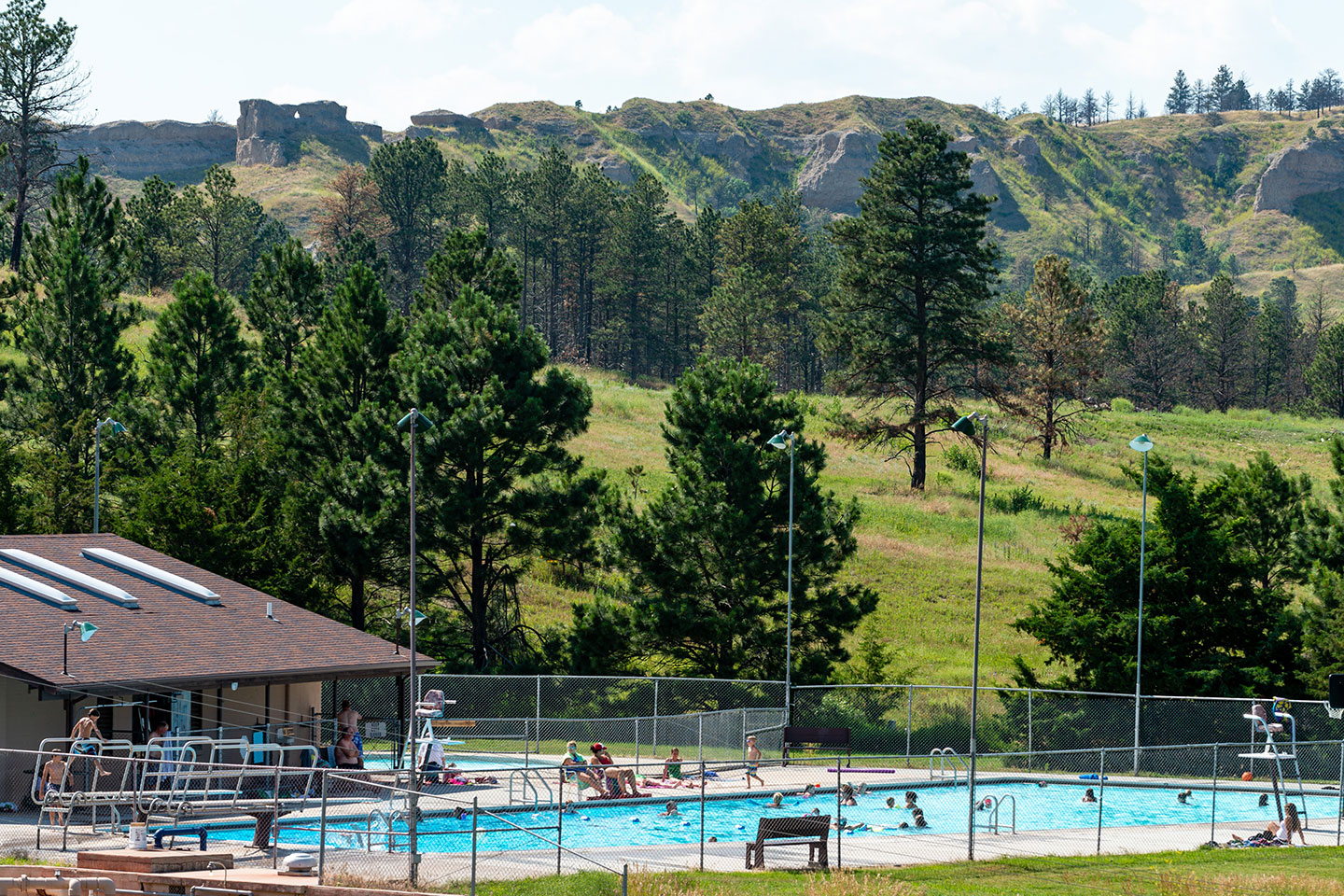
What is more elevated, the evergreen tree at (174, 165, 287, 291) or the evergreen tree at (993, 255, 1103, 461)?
the evergreen tree at (174, 165, 287, 291)

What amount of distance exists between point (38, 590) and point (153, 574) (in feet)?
13.2

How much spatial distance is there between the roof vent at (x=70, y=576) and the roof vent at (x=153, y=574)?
55.4 inches

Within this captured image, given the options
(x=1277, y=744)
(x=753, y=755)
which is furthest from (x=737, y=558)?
(x=1277, y=744)

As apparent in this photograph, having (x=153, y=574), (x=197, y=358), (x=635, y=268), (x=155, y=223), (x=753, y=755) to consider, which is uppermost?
(x=155, y=223)

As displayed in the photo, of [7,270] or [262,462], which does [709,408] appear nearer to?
[262,462]

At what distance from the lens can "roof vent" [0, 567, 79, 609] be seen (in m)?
29.5

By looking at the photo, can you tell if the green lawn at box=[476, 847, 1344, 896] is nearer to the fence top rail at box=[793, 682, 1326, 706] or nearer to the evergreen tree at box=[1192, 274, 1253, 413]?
the fence top rail at box=[793, 682, 1326, 706]

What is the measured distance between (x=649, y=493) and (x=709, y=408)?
68.0 ft

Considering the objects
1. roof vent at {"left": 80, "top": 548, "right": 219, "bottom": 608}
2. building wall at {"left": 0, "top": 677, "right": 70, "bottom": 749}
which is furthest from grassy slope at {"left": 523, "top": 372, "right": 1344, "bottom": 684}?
building wall at {"left": 0, "top": 677, "right": 70, "bottom": 749}

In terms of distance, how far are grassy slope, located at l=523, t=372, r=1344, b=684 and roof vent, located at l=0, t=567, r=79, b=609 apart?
23.9 metres

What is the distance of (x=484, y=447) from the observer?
43031mm

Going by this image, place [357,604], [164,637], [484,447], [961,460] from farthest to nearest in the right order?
[961,460] → [357,604] → [484,447] → [164,637]

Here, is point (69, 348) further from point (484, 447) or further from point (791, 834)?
point (791, 834)

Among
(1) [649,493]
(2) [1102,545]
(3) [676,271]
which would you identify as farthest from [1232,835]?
(3) [676,271]
